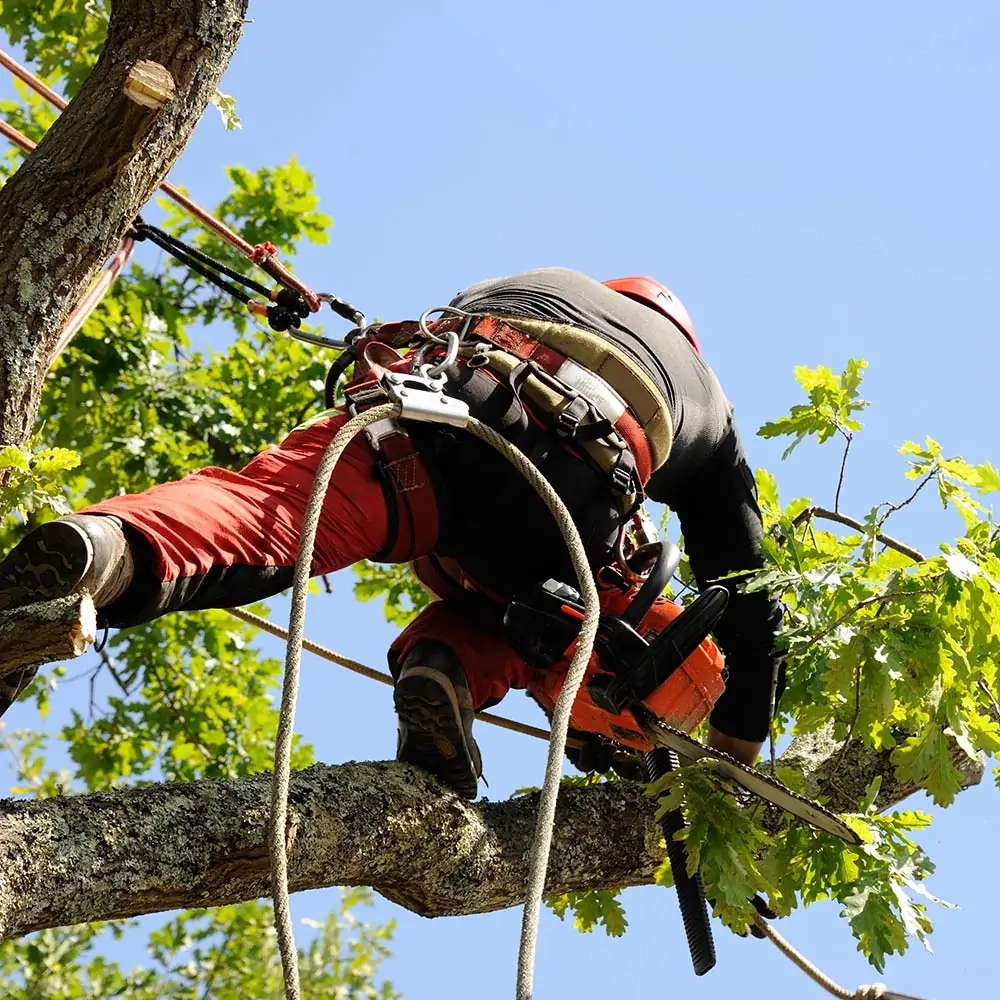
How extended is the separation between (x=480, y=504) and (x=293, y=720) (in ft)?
3.58

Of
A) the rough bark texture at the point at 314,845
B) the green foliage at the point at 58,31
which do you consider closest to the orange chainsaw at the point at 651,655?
the rough bark texture at the point at 314,845

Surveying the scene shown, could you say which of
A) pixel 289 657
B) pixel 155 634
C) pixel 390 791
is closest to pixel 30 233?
pixel 289 657

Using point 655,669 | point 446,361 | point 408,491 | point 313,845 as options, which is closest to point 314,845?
point 313,845

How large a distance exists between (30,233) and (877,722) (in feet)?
7.23

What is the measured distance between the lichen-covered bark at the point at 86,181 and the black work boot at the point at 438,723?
3.45 feet

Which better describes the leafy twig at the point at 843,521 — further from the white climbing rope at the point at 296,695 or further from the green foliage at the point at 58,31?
the green foliage at the point at 58,31

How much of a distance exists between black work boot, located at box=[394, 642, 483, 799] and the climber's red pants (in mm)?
298

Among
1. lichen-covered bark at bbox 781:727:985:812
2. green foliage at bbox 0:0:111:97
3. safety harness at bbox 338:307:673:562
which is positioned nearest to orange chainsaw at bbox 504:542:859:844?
safety harness at bbox 338:307:673:562

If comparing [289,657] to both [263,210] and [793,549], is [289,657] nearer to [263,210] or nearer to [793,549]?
[793,549]

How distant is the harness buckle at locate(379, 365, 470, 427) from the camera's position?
292cm

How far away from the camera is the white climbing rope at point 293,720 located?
2340mm

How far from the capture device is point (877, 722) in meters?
3.50

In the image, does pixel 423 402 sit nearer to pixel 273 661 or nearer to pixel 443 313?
pixel 443 313

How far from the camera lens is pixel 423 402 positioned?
9.62 ft
